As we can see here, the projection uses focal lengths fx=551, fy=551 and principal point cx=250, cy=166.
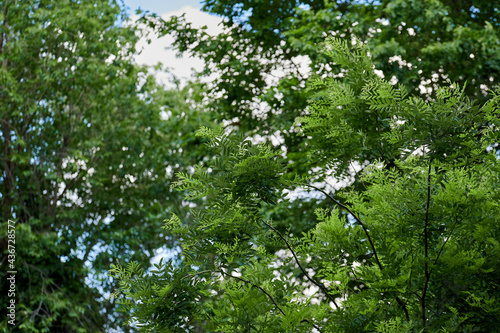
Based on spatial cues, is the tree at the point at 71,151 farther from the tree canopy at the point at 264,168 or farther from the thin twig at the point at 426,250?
the thin twig at the point at 426,250

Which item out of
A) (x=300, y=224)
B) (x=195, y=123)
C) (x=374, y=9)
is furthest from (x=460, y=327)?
(x=195, y=123)

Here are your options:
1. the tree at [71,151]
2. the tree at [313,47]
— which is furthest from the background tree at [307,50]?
the tree at [71,151]

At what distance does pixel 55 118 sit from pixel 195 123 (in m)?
4.61

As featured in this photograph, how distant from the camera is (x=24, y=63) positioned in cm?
1241

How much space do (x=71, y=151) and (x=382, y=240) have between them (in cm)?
1068

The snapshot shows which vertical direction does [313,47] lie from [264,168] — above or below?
above

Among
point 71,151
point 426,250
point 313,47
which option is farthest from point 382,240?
point 71,151

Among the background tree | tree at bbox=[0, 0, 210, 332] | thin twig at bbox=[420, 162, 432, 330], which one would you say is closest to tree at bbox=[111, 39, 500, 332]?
thin twig at bbox=[420, 162, 432, 330]

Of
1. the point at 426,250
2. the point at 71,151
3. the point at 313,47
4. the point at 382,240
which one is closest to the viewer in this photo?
the point at 426,250

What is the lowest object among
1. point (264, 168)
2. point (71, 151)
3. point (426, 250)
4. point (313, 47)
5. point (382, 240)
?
point (426, 250)

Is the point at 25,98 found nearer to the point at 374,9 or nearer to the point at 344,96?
the point at 374,9

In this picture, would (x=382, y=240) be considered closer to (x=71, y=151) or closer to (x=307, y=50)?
(x=307, y=50)

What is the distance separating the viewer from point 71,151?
41.5 feet

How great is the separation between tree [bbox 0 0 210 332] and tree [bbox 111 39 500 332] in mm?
7595
